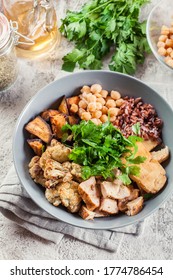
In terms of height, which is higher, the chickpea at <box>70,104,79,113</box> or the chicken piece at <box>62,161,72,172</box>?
the chickpea at <box>70,104,79,113</box>

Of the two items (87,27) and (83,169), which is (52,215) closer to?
(83,169)

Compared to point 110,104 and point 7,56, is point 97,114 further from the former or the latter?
point 7,56

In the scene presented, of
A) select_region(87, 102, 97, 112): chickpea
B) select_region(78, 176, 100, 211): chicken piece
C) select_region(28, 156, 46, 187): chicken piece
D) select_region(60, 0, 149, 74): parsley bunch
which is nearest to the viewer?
select_region(78, 176, 100, 211): chicken piece

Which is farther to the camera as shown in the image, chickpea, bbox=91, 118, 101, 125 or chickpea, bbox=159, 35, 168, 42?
chickpea, bbox=159, 35, 168, 42

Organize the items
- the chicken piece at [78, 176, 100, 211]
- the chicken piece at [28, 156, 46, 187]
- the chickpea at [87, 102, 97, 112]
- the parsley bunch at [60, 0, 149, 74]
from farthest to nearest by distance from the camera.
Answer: the parsley bunch at [60, 0, 149, 74] → the chickpea at [87, 102, 97, 112] → the chicken piece at [28, 156, 46, 187] → the chicken piece at [78, 176, 100, 211]

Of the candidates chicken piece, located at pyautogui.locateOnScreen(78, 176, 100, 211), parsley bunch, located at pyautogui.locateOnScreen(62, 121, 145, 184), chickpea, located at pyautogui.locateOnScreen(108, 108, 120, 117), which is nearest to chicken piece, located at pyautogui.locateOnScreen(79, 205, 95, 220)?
chicken piece, located at pyautogui.locateOnScreen(78, 176, 100, 211)

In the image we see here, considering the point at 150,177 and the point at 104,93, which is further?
the point at 104,93

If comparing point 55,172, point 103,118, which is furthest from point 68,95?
point 55,172

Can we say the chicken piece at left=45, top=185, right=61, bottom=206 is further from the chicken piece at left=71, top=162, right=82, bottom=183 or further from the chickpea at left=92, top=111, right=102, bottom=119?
the chickpea at left=92, top=111, right=102, bottom=119
